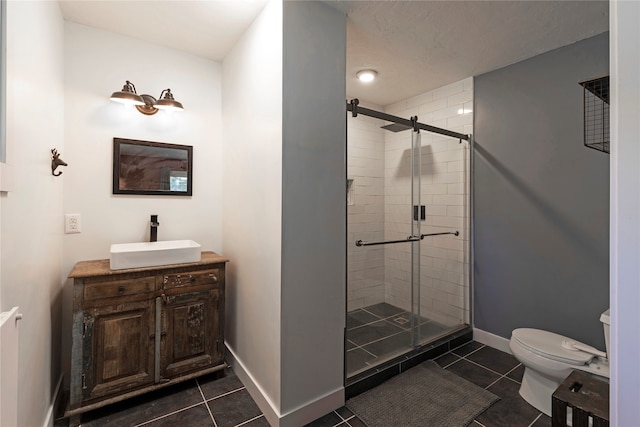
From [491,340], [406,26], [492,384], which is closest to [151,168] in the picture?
[406,26]

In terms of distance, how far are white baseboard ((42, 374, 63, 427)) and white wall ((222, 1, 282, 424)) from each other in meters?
1.05

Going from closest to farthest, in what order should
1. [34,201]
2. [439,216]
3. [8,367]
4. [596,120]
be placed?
[8,367]
[34,201]
[596,120]
[439,216]

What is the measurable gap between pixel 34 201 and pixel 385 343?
2386 millimetres

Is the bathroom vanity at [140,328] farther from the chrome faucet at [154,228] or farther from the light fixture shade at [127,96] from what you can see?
the light fixture shade at [127,96]

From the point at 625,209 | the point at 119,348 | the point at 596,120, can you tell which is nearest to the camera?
the point at 625,209

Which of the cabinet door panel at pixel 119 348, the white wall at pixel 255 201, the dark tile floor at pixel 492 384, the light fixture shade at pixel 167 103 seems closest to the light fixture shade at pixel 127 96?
the light fixture shade at pixel 167 103

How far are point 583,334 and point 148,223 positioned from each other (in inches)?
132

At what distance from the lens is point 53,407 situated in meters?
1.73

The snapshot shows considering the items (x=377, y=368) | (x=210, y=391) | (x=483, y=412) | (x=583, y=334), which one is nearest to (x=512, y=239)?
(x=583, y=334)

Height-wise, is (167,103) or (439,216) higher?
(167,103)

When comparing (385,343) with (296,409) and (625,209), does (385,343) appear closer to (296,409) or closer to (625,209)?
(296,409)

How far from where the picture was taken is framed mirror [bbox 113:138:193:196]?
86.5 inches

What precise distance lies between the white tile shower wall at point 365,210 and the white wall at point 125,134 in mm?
1202

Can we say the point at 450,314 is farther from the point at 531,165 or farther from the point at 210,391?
the point at 210,391
